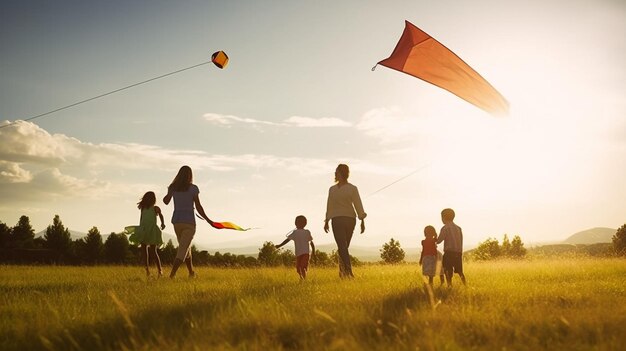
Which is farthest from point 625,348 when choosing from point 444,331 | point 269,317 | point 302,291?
point 302,291

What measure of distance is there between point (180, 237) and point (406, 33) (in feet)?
22.3

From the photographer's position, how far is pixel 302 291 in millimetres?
7078

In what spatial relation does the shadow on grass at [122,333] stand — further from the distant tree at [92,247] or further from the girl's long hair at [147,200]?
the distant tree at [92,247]

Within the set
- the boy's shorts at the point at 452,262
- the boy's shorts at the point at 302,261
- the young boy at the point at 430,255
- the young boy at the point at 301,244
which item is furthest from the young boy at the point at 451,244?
the boy's shorts at the point at 302,261

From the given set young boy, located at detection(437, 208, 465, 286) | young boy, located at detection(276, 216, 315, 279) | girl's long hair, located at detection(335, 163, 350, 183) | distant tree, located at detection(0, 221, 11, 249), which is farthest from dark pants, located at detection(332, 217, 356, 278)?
distant tree, located at detection(0, 221, 11, 249)

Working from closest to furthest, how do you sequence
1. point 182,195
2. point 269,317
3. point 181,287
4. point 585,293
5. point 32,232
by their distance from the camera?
point 269,317 → point 585,293 → point 181,287 → point 182,195 → point 32,232

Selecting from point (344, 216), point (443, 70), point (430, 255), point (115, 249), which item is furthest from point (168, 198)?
point (115, 249)

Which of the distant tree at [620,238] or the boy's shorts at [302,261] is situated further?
the distant tree at [620,238]

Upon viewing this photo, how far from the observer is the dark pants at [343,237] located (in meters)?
9.79

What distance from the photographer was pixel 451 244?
901 cm

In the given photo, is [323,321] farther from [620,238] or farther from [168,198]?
[620,238]

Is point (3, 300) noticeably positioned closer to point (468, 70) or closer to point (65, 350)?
point (65, 350)

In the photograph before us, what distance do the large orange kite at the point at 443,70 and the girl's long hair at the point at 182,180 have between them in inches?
192

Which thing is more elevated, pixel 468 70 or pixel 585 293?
pixel 468 70
